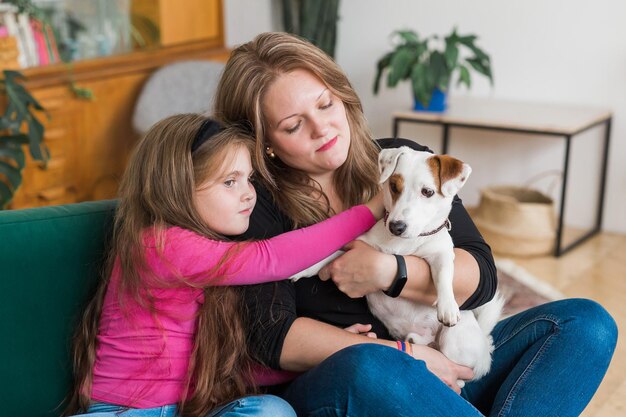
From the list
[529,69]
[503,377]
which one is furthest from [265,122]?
[529,69]

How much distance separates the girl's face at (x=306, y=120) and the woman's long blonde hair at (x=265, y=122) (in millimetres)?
19

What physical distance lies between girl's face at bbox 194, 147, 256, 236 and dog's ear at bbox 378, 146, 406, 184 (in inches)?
10.9

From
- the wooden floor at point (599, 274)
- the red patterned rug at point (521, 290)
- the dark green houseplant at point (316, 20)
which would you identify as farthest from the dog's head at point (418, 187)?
the dark green houseplant at point (316, 20)

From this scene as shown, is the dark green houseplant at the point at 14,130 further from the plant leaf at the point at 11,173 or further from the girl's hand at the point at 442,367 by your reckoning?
Result: the girl's hand at the point at 442,367

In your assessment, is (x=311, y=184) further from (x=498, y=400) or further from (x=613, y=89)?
(x=613, y=89)

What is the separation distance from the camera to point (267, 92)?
1725mm

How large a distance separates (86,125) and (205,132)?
2.13 m

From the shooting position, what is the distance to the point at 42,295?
164cm

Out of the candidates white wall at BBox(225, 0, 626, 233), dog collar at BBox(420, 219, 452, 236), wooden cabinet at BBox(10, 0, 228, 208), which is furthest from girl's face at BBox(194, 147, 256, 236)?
white wall at BBox(225, 0, 626, 233)

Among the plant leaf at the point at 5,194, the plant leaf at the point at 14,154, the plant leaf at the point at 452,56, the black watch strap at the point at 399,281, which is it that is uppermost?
the plant leaf at the point at 452,56

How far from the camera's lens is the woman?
5.24 ft

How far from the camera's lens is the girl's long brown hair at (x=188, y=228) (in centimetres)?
157

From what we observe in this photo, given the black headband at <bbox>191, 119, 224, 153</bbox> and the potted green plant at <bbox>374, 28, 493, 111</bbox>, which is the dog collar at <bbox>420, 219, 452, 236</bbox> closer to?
the black headband at <bbox>191, 119, 224, 153</bbox>

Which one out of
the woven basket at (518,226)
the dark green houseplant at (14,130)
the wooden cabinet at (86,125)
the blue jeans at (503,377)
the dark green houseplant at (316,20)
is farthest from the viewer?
the dark green houseplant at (316,20)
